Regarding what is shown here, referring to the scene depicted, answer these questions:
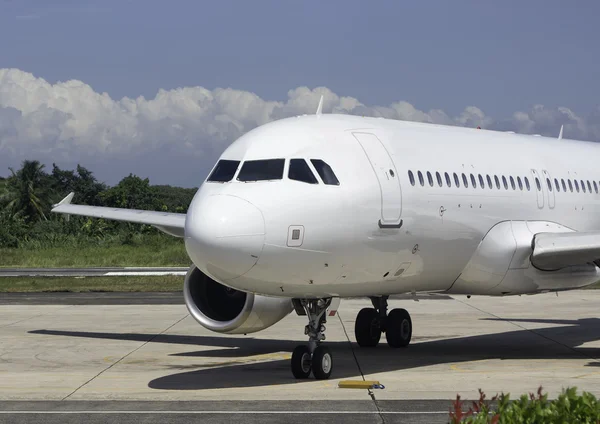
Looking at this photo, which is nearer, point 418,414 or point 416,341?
point 418,414

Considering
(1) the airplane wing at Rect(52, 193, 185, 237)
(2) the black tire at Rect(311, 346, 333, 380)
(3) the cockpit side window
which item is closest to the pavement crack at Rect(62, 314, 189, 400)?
(1) the airplane wing at Rect(52, 193, 185, 237)

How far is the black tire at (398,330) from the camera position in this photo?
20.0 meters

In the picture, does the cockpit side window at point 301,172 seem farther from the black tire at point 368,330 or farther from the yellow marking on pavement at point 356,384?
the black tire at point 368,330

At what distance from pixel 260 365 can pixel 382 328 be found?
11.9 ft

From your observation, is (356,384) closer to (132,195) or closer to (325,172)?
(325,172)

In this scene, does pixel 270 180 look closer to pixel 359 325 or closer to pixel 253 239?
pixel 253 239

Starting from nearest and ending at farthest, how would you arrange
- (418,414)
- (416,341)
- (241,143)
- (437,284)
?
1. (418,414)
2. (241,143)
3. (437,284)
4. (416,341)

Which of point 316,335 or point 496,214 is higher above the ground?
point 496,214

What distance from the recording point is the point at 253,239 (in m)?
13.5

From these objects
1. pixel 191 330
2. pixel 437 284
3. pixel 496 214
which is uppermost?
pixel 496 214

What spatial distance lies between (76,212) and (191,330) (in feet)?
13.3

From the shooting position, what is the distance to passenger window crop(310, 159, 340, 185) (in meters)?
14.7

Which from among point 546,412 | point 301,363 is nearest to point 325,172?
point 301,363

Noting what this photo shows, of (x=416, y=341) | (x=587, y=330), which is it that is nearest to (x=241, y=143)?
(x=416, y=341)
